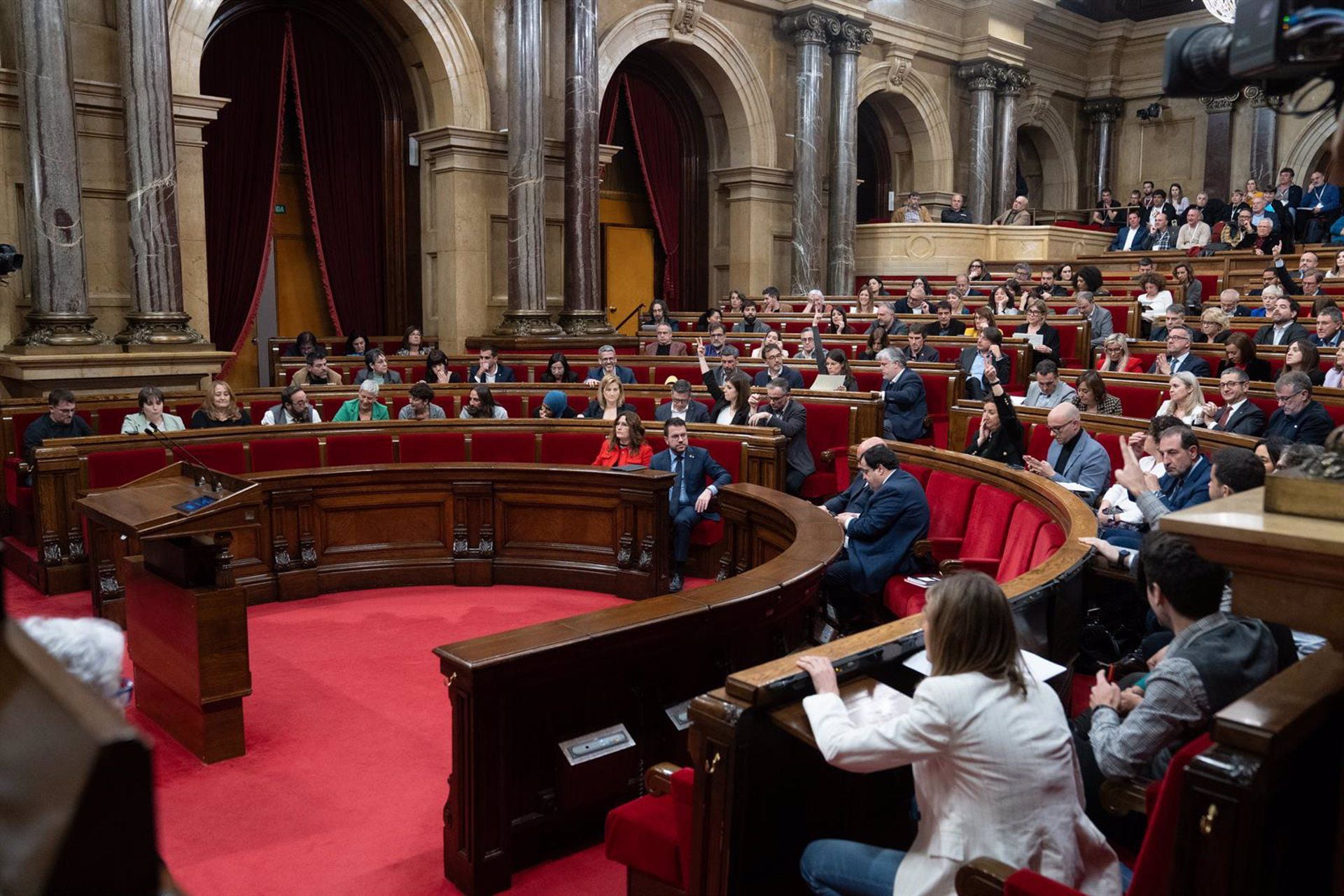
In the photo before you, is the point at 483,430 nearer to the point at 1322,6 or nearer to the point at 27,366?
the point at 27,366

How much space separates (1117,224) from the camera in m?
18.3

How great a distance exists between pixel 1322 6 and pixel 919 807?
5.19ft

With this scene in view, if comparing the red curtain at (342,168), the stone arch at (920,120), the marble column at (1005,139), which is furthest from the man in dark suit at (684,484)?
the marble column at (1005,139)

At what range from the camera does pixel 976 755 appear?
2037 millimetres

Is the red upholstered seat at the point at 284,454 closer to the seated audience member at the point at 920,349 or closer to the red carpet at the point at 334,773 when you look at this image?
the red carpet at the point at 334,773

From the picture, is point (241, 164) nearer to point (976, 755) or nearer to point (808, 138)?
point (808, 138)

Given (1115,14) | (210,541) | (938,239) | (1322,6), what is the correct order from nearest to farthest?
(1322,6) < (210,541) < (938,239) < (1115,14)

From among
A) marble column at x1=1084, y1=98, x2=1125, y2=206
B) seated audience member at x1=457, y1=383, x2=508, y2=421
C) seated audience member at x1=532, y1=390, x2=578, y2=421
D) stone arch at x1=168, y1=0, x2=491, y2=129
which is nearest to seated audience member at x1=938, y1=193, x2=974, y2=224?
marble column at x1=1084, y1=98, x2=1125, y2=206

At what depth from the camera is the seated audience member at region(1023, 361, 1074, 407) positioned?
679 centimetres

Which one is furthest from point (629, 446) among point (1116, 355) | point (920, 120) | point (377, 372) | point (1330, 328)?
point (920, 120)

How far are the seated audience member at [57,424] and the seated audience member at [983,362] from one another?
5.96m

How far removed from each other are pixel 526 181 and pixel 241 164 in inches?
122

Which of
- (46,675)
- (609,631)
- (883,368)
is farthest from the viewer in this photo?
(883,368)

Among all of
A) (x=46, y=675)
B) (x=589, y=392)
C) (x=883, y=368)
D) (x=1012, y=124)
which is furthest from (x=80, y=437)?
(x=1012, y=124)
